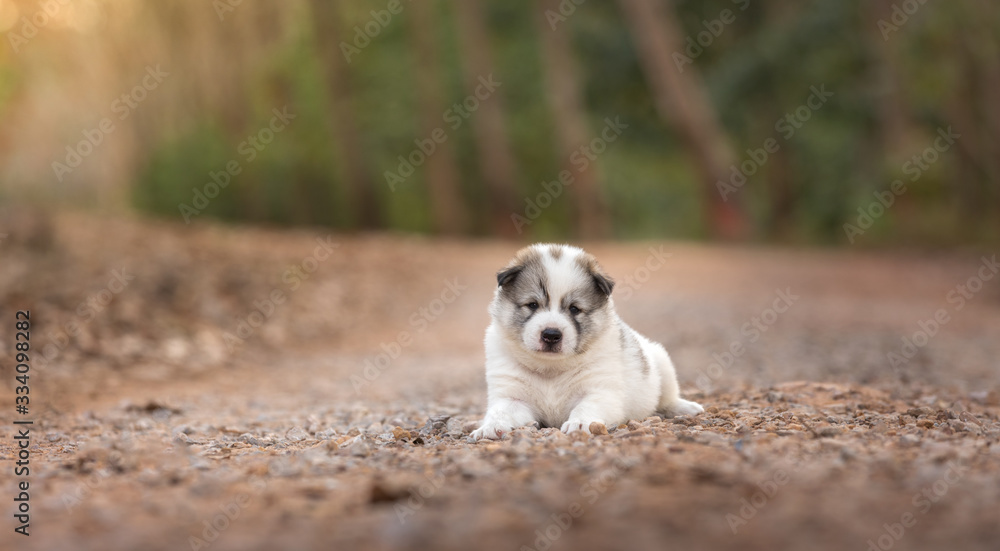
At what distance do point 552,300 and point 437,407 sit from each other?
2715 mm

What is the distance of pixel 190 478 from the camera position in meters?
5.10

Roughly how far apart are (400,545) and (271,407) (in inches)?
247

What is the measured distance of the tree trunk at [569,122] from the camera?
97.3 feet

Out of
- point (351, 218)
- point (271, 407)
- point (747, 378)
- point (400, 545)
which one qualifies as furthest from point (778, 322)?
point (351, 218)

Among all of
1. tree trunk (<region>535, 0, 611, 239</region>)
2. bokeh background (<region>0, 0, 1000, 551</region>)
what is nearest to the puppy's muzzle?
bokeh background (<region>0, 0, 1000, 551</region>)

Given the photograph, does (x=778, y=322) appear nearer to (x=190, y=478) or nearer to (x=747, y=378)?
(x=747, y=378)

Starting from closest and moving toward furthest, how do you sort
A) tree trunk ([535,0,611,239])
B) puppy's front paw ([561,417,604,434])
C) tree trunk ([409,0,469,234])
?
puppy's front paw ([561,417,604,434])
tree trunk ([535,0,611,239])
tree trunk ([409,0,469,234])

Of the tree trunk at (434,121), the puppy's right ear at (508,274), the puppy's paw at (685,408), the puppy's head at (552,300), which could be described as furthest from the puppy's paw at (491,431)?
the tree trunk at (434,121)

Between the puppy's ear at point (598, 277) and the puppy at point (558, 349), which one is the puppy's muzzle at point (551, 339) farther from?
the puppy's ear at point (598, 277)

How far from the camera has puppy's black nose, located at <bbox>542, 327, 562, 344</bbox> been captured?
614cm

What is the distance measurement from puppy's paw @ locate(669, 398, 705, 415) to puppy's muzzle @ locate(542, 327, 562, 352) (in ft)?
4.68

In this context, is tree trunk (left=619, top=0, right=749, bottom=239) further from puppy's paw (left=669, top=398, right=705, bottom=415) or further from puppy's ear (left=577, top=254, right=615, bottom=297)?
puppy's ear (left=577, top=254, right=615, bottom=297)

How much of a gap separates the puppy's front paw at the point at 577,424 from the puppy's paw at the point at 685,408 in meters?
1.27

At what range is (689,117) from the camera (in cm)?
2519
